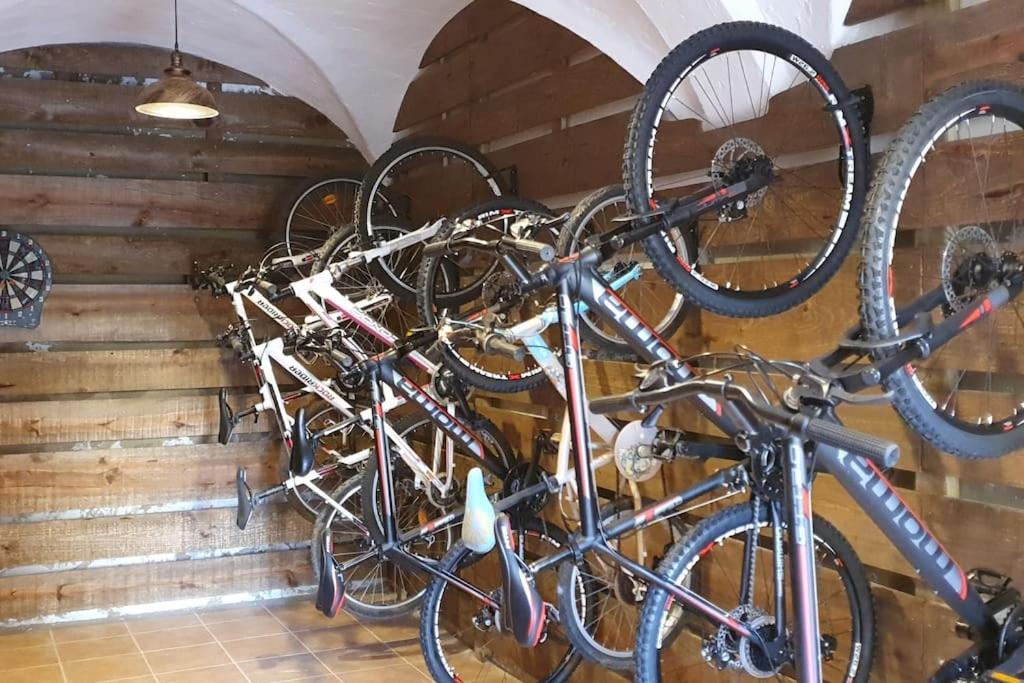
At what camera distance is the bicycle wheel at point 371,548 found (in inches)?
174

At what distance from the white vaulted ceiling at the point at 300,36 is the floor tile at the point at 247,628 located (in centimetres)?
247

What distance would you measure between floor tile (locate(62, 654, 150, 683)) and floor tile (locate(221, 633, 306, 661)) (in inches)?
15.0

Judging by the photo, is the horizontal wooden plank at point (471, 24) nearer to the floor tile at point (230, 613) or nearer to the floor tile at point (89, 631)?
the floor tile at point (230, 613)

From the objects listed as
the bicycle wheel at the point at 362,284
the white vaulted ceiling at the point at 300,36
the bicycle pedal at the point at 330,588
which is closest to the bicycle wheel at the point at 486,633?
the bicycle pedal at the point at 330,588

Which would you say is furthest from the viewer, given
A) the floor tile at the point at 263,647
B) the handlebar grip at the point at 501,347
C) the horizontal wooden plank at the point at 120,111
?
the horizontal wooden plank at the point at 120,111

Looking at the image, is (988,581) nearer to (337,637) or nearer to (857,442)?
(857,442)

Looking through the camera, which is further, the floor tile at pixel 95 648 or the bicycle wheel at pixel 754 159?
the floor tile at pixel 95 648

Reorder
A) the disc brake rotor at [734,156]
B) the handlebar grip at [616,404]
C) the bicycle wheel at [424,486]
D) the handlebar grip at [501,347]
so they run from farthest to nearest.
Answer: the bicycle wheel at [424,486] → the handlebar grip at [501,347] → the disc brake rotor at [734,156] → the handlebar grip at [616,404]

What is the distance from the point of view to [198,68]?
211 inches

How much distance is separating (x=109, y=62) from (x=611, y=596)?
12.3 feet

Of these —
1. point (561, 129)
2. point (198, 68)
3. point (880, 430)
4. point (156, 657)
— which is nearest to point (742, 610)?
point (880, 430)

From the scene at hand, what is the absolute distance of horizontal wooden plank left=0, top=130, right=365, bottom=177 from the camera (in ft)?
16.5

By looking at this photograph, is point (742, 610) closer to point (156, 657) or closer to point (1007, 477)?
point (1007, 477)

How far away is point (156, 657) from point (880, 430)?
132 inches
